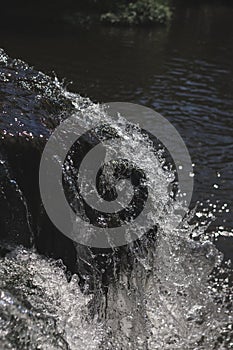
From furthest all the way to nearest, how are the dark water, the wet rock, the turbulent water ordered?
the dark water < the wet rock < the turbulent water

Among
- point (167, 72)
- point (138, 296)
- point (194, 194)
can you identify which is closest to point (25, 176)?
point (138, 296)

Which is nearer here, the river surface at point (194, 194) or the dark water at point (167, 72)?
the river surface at point (194, 194)

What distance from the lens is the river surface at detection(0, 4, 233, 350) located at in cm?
333

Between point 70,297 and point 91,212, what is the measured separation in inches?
23.2

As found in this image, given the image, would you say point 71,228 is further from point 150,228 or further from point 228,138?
point 228,138

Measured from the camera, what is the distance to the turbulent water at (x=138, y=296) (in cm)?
303

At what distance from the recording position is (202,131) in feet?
24.6

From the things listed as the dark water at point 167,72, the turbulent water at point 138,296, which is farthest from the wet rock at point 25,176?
the dark water at point 167,72

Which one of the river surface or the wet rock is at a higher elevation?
the wet rock

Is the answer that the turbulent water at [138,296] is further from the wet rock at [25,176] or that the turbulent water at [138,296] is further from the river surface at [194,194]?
the wet rock at [25,176]

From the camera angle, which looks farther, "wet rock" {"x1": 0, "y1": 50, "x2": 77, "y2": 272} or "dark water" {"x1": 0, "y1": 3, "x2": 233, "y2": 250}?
"dark water" {"x1": 0, "y1": 3, "x2": 233, "y2": 250}

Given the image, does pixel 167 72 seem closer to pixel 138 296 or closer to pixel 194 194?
pixel 194 194

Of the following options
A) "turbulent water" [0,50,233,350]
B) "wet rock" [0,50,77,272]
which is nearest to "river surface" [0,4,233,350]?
"turbulent water" [0,50,233,350]

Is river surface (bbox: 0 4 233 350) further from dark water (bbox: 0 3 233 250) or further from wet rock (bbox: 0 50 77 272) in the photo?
wet rock (bbox: 0 50 77 272)
